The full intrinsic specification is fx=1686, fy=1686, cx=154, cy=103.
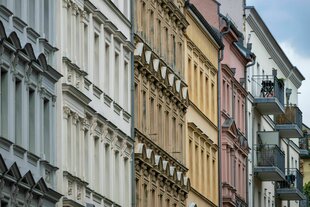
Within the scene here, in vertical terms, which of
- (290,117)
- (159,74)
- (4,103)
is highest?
(290,117)

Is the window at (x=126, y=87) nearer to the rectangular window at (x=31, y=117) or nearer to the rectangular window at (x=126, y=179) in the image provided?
the rectangular window at (x=126, y=179)

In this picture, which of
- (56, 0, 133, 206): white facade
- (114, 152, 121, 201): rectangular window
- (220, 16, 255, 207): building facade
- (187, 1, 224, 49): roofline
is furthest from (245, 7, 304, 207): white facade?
(114, 152, 121, 201): rectangular window

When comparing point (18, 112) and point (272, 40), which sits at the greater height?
point (272, 40)

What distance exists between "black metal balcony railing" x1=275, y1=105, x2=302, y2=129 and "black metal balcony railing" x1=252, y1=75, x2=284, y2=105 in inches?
252

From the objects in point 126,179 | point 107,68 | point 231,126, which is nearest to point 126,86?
point 107,68

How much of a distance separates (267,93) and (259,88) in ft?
2.62

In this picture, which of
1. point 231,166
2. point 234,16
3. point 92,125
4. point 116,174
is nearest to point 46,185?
point 92,125

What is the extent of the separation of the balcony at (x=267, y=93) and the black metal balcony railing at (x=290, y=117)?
5955 millimetres

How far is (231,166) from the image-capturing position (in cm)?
7075

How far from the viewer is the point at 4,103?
36.5m

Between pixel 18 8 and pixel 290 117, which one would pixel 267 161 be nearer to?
pixel 290 117

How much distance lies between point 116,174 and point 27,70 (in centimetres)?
1116

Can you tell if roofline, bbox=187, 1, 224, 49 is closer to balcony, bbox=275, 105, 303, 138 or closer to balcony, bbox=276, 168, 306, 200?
balcony, bbox=275, 105, 303, 138

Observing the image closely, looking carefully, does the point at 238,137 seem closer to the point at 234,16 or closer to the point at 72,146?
the point at 234,16
